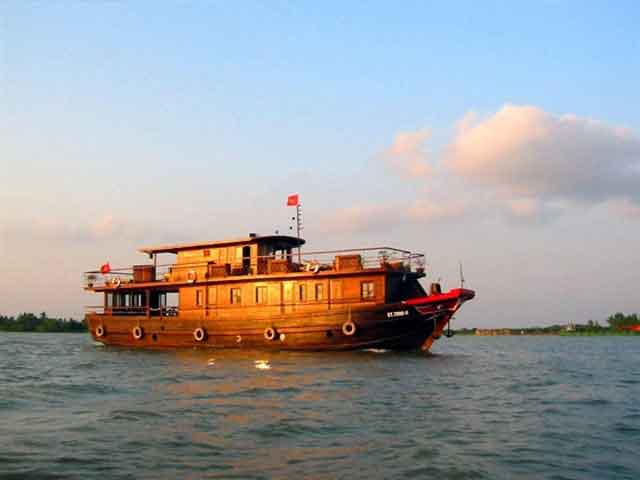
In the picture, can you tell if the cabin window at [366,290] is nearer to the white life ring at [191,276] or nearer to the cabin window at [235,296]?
the cabin window at [235,296]

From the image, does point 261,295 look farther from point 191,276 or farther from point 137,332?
point 137,332

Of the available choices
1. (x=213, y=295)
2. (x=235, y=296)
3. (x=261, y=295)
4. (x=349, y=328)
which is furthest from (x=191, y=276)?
(x=349, y=328)

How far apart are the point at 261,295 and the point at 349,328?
4.27 meters

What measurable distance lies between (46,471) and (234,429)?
3007 mm

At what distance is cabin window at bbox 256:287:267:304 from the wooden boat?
0.03 metres

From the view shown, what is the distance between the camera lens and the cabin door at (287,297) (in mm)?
23891

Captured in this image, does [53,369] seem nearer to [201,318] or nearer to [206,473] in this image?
[201,318]

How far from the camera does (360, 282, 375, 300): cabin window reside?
896 inches

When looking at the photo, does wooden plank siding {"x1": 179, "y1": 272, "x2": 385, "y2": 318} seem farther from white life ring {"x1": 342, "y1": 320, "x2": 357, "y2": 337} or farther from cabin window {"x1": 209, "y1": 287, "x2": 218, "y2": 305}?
white life ring {"x1": 342, "y1": 320, "x2": 357, "y2": 337}

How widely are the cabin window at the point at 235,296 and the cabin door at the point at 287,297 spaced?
2.25m

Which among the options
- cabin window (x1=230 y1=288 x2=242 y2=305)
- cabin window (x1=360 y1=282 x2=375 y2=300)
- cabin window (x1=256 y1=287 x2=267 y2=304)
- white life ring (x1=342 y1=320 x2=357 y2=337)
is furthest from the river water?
cabin window (x1=230 y1=288 x2=242 y2=305)

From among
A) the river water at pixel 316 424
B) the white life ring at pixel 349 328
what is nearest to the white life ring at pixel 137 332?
the river water at pixel 316 424

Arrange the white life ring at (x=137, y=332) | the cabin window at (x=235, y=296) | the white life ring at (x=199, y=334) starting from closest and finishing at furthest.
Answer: the cabin window at (x=235, y=296) → the white life ring at (x=199, y=334) → the white life ring at (x=137, y=332)

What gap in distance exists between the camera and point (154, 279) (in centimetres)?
2916
